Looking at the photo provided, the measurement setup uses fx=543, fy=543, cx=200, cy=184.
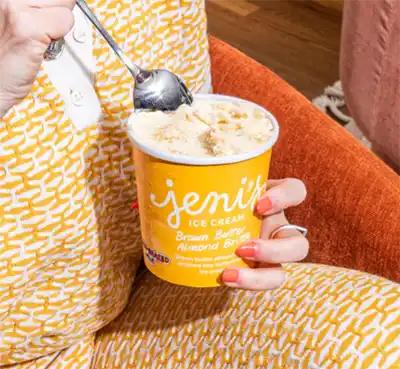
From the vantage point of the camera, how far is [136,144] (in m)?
0.49

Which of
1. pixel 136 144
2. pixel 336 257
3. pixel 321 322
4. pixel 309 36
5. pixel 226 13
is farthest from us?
pixel 226 13

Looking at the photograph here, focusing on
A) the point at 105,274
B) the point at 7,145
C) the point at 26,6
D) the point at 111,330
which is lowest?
the point at 111,330

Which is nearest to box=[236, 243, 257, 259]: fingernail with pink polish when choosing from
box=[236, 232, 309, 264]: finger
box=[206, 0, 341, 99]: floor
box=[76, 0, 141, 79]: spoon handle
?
box=[236, 232, 309, 264]: finger

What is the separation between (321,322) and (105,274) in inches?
11.0

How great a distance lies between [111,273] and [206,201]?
0.90 ft

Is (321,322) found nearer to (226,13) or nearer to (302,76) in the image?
(302,76)

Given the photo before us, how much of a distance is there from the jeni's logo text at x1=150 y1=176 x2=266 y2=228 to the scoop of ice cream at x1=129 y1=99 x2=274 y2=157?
0.03 meters

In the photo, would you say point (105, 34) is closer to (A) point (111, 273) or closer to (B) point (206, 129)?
(B) point (206, 129)

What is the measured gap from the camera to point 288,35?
8.38 feet

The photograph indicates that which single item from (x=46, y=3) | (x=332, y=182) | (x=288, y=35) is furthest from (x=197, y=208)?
(x=288, y=35)

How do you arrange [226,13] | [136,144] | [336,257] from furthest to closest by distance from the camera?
[226,13]
[336,257]
[136,144]

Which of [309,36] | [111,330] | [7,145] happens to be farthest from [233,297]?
[309,36]

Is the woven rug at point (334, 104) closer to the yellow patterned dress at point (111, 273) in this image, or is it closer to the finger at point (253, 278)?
the yellow patterned dress at point (111, 273)

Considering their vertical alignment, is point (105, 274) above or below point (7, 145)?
below
